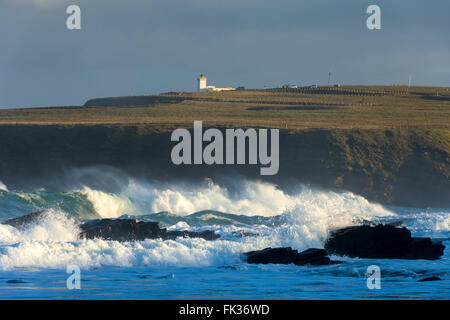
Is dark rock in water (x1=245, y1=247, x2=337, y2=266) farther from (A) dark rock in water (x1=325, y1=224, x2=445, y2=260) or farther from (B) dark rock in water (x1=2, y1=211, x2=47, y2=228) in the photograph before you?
(B) dark rock in water (x1=2, y1=211, x2=47, y2=228)

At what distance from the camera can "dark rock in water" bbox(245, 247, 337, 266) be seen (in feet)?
102

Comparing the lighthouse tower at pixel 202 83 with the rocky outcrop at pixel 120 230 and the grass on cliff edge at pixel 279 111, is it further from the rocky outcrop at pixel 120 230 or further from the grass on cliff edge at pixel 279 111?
the rocky outcrop at pixel 120 230

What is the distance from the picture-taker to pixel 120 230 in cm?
3856

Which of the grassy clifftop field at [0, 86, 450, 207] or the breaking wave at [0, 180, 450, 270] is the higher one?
the grassy clifftop field at [0, 86, 450, 207]

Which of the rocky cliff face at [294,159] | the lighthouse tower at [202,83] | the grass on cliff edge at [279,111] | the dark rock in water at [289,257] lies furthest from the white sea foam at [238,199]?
the lighthouse tower at [202,83]

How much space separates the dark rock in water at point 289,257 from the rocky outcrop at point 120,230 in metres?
7.26

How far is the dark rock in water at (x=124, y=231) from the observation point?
3784 centimetres

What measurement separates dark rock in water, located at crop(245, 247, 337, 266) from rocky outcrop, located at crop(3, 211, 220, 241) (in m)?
7.26

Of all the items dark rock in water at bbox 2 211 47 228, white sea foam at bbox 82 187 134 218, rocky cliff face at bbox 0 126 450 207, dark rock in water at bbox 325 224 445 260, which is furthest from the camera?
rocky cliff face at bbox 0 126 450 207

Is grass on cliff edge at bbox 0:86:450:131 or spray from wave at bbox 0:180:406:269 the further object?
grass on cliff edge at bbox 0:86:450:131

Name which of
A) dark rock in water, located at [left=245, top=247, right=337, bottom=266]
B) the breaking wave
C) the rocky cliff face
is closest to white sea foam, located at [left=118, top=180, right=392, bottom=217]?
the breaking wave

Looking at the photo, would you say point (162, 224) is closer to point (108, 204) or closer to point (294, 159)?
point (108, 204)

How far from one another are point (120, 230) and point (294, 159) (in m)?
54.2

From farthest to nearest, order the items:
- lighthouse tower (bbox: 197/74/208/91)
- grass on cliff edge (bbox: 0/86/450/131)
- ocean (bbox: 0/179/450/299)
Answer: lighthouse tower (bbox: 197/74/208/91) → grass on cliff edge (bbox: 0/86/450/131) → ocean (bbox: 0/179/450/299)
